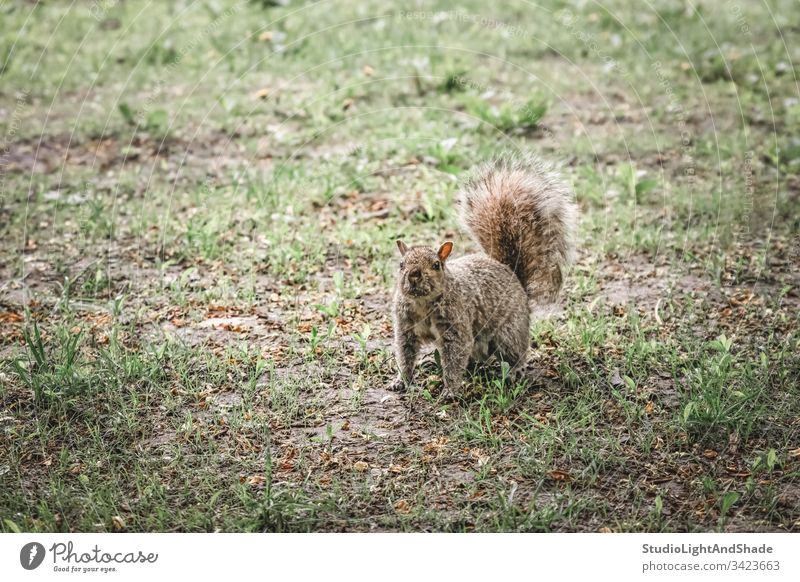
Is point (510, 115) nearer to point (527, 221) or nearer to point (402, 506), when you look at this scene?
point (527, 221)

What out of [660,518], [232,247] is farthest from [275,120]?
[660,518]

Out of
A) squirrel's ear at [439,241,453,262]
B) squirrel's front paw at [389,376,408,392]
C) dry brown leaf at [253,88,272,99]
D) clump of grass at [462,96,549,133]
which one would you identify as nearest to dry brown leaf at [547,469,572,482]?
squirrel's front paw at [389,376,408,392]

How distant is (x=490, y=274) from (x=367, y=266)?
1.26 meters

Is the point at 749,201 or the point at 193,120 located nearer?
the point at 749,201

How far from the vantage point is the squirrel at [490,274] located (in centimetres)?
382

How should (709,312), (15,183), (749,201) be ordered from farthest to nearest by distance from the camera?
(15,183)
(749,201)
(709,312)

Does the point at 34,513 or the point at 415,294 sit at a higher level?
the point at 415,294

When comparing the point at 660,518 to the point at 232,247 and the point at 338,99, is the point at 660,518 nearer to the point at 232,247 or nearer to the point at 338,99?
the point at 232,247

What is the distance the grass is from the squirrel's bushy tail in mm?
412

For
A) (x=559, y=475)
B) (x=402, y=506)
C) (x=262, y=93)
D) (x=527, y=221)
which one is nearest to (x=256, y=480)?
(x=402, y=506)

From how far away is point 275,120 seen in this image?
7.04m

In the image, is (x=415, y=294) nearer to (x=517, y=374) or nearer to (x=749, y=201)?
(x=517, y=374)

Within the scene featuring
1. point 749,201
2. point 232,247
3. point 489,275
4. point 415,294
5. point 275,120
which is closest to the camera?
point 415,294
